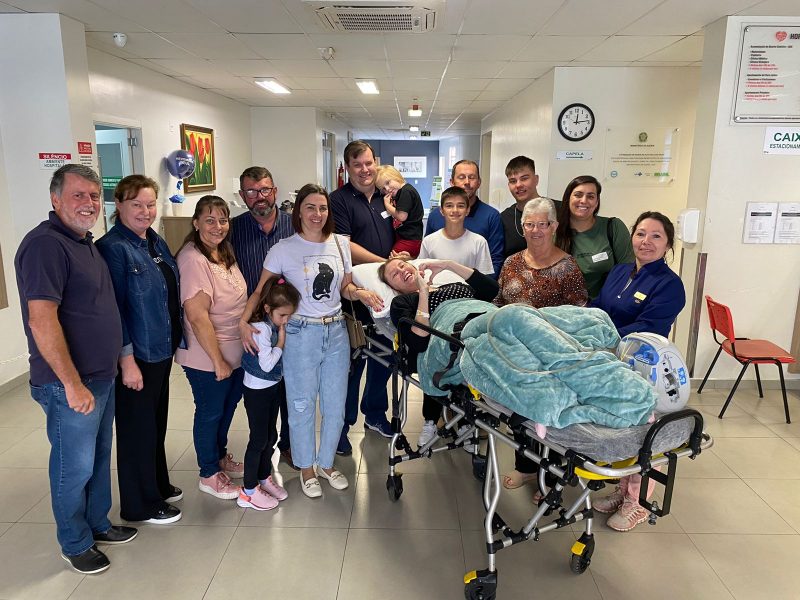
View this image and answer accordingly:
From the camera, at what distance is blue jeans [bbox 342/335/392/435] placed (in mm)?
3342

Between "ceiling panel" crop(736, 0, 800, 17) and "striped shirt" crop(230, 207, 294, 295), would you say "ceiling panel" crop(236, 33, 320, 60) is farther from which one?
"ceiling panel" crop(736, 0, 800, 17)

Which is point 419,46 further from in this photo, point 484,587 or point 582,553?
point 484,587

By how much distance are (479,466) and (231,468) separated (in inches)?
55.7

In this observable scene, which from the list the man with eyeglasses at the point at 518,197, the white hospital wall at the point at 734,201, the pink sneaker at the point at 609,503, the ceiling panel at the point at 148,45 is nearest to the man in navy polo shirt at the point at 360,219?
the man with eyeglasses at the point at 518,197

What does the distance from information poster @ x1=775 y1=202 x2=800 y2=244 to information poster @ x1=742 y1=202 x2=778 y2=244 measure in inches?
1.5

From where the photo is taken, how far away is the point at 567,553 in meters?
2.38

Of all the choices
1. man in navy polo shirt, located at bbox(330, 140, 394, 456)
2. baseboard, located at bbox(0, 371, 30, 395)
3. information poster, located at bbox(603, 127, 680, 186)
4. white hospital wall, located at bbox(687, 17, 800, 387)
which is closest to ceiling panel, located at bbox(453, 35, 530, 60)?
information poster, located at bbox(603, 127, 680, 186)

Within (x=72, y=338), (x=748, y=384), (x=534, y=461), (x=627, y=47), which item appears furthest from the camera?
(x=627, y=47)

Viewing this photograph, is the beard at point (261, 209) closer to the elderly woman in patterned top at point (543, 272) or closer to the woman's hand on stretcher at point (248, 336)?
the woman's hand on stretcher at point (248, 336)

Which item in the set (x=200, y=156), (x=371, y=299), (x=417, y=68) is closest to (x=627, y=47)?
(x=417, y=68)

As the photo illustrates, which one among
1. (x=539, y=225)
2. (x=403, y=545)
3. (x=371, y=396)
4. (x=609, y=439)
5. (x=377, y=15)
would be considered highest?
(x=377, y=15)

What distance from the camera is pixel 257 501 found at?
268 cm

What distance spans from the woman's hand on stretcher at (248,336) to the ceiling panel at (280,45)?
3.09 m

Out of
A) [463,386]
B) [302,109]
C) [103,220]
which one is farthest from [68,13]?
[302,109]
